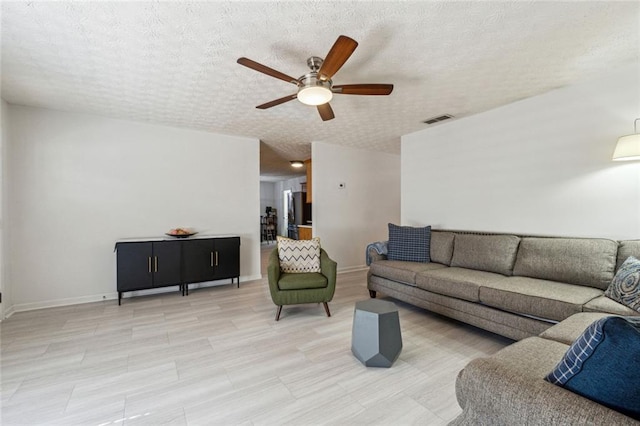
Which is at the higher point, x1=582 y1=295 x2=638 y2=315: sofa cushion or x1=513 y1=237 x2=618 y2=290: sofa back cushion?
x1=513 y1=237 x2=618 y2=290: sofa back cushion

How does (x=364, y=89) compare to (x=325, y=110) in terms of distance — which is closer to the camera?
(x=364, y=89)

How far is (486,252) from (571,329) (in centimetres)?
153

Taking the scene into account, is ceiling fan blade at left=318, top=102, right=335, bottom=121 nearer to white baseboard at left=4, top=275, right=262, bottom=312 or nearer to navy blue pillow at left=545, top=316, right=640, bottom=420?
navy blue pillow at left=545, top=316, right=640, bottom=420

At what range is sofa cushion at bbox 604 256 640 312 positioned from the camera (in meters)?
1.90

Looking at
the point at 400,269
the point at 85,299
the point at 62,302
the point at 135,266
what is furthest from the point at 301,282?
the point at 62,302

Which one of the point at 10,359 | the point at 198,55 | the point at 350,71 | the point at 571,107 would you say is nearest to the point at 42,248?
the point at 10,359

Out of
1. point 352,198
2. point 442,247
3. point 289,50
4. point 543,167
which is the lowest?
point 442,247

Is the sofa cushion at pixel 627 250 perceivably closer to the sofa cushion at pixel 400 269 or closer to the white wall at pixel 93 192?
the sofa cushion at pixel 400 269

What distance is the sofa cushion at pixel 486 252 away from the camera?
2918 mm

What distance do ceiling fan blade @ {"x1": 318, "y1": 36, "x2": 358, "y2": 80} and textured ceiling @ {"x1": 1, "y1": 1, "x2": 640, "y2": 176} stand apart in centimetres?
21

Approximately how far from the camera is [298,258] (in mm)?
3361

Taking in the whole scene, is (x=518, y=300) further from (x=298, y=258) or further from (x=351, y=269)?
(x=351, y=269)

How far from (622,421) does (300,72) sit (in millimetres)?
2750

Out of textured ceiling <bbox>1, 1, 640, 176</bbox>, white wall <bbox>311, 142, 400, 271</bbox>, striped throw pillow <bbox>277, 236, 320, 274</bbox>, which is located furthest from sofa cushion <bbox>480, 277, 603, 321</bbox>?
white wall <bbox>311, 142, 400, 271</bbox>
